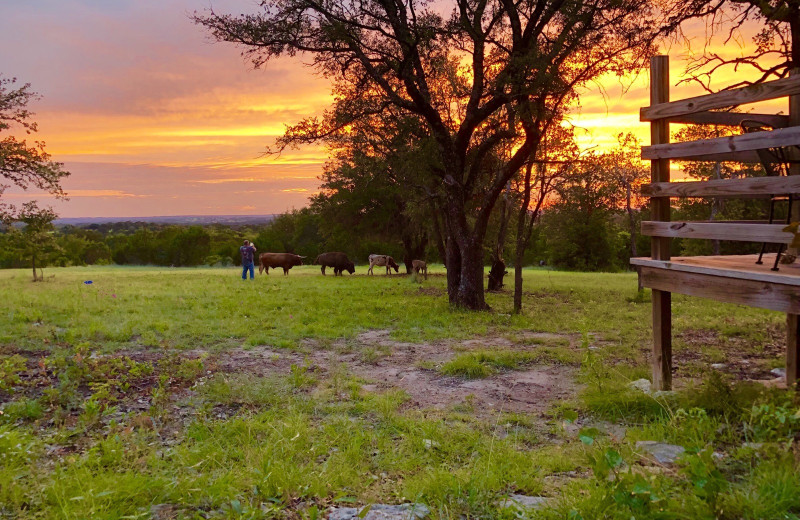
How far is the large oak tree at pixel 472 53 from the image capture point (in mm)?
12648

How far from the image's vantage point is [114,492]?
358 cm

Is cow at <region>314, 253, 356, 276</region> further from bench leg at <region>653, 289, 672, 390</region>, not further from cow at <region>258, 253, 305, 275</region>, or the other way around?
bench leg at <region>653, 289, 672, 390</region>

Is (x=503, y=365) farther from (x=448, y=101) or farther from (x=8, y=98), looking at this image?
(x=8, y=98)

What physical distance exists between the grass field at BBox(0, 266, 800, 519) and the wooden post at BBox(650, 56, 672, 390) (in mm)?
336

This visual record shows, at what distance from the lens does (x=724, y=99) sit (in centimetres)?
525

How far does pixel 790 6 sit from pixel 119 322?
13401 millimetres

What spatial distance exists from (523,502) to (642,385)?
3.63 meters

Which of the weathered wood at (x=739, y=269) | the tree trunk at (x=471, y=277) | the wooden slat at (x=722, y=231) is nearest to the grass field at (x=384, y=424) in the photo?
the weathered wood at (x=739, y=269)

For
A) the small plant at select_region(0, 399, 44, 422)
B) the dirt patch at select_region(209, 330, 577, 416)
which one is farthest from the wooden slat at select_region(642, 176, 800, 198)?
the small plant at select_region(0, 399, 44, 422)

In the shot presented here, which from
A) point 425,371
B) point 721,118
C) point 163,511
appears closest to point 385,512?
point 163,511

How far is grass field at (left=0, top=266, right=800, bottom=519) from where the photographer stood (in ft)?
11.6

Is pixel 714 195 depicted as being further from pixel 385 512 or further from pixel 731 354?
pixel 731 354

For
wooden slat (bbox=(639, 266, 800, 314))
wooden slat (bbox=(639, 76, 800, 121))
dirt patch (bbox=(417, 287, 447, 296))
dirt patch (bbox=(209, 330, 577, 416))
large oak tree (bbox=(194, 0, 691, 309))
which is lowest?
dirt patch (bbox=(209, 330, 577, 416))

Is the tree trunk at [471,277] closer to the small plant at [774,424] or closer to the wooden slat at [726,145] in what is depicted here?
the wooden slat at [726,145]
